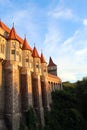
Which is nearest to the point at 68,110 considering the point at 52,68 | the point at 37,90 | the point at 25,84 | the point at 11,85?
the point at 37,90

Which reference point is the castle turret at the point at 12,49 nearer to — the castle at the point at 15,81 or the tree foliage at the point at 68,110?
the castle at the point at 15,81

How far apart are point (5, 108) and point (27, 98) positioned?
16.9ft

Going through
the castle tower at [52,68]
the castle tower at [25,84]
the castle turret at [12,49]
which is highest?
the castle tower at [52,68]

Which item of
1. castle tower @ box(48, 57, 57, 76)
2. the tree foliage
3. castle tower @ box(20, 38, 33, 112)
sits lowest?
the tree foliage

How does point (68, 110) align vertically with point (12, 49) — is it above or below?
below

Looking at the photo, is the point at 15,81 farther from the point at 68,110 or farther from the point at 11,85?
the point at 68,110

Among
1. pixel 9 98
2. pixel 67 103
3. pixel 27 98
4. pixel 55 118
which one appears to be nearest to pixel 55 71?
pixel 67 103

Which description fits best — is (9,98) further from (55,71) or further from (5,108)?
(55,71)

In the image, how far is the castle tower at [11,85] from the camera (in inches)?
945

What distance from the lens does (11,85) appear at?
2530 centimetres

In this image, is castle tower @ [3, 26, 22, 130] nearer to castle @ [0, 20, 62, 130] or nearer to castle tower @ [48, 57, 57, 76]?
castle @ [0, 20, 62, 130]

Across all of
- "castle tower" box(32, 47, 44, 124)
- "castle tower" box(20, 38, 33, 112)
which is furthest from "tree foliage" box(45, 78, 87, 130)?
"castle tower" box(20, 38, 33, 112)

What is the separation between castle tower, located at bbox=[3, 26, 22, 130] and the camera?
945 inches

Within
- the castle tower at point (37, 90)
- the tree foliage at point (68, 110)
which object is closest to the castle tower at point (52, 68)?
the tree foliage at point (68, 110)
